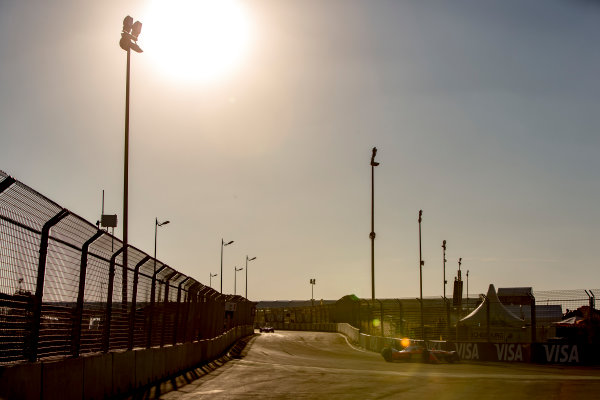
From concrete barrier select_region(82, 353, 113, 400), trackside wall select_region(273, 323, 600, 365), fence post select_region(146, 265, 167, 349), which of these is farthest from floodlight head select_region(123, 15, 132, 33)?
trackside wall select_region(273, 323, 600, 365)

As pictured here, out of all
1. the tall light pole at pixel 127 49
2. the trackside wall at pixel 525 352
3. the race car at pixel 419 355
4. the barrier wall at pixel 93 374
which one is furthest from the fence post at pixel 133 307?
the trackside wall at pixel 525 352

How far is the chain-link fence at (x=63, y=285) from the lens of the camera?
8.05 m

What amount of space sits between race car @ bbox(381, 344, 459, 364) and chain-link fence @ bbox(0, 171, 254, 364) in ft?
45.0

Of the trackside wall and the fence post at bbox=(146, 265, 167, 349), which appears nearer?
the fence post at bbox=(146, 265, 167, 349)

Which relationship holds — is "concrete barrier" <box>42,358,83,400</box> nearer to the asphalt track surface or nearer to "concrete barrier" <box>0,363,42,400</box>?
"concrete barrier" <box>0,363,42,400</box>

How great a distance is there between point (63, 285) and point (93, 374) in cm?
215

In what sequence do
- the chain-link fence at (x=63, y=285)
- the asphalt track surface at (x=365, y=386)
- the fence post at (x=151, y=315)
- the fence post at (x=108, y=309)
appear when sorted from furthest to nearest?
the fence post at (x=151, y=315) → the asphalt track surface at (x=365, y=386) → the fence post at (x=108, y=309) → the chain-link fence at (x=63, y=285)

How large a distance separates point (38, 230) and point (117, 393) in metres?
5.02

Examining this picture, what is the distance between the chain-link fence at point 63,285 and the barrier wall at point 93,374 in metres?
0.21

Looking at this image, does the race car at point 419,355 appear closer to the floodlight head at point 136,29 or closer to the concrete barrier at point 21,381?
the floodlight head at point 136,29

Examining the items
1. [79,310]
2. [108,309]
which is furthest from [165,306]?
[79,310]

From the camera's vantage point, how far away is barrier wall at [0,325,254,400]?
8.12 metres

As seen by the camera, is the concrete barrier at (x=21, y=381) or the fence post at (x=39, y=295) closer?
the concrete barrier at (x=21, y=381)

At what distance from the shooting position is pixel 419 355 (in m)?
28.0
